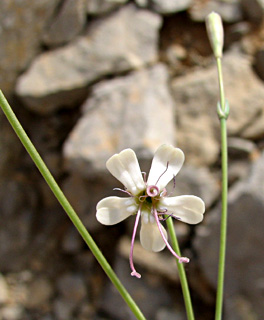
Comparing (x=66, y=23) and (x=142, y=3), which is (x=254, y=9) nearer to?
(x=142, y=3)

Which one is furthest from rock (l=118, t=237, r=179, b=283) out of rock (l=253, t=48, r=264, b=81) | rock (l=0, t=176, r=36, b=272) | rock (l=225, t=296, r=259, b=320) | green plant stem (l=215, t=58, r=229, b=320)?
green plant stem (l=215, t=58, r=229, b=320)

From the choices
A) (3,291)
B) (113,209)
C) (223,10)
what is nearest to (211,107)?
(223,10)

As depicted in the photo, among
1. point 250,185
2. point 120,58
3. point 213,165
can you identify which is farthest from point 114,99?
point 250,185

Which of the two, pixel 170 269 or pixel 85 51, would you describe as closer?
pixel 170 269

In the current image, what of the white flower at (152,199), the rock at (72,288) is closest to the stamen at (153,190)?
the white flower at (152,199)

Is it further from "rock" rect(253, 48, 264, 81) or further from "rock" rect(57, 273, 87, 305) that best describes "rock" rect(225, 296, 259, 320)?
"rock" rect(253, 48, 264, 81)

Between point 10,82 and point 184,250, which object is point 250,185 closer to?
point 184,250
